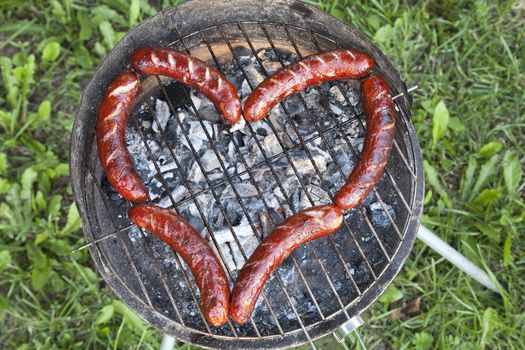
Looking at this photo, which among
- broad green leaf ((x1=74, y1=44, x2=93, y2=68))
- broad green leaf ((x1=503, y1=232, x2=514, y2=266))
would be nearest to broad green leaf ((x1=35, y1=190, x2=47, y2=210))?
broad green leaf ((x1=74, y1=44, x2=93, y2=68))

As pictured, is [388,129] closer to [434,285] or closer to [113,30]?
[434,285]

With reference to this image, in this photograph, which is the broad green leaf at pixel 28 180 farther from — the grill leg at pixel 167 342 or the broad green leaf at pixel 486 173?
the broad green leaf at pixel 486 173

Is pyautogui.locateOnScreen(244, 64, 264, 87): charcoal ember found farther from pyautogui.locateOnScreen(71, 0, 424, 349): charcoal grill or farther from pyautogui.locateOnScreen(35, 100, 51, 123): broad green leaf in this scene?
pyautogui.locateOnScreen(35, 100, 51, 123): broad green leaf

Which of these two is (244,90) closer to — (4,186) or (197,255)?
(197,255)

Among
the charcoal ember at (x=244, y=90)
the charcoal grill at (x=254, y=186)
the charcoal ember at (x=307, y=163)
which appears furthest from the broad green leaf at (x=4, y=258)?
the charcoal ember at (x=307, y=163)

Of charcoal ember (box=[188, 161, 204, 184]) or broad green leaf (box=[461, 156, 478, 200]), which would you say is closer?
charcoal ember (box=[188, 161, 204, 184])

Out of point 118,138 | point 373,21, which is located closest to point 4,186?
point 118,138

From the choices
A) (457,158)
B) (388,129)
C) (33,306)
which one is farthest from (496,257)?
(33,306)
